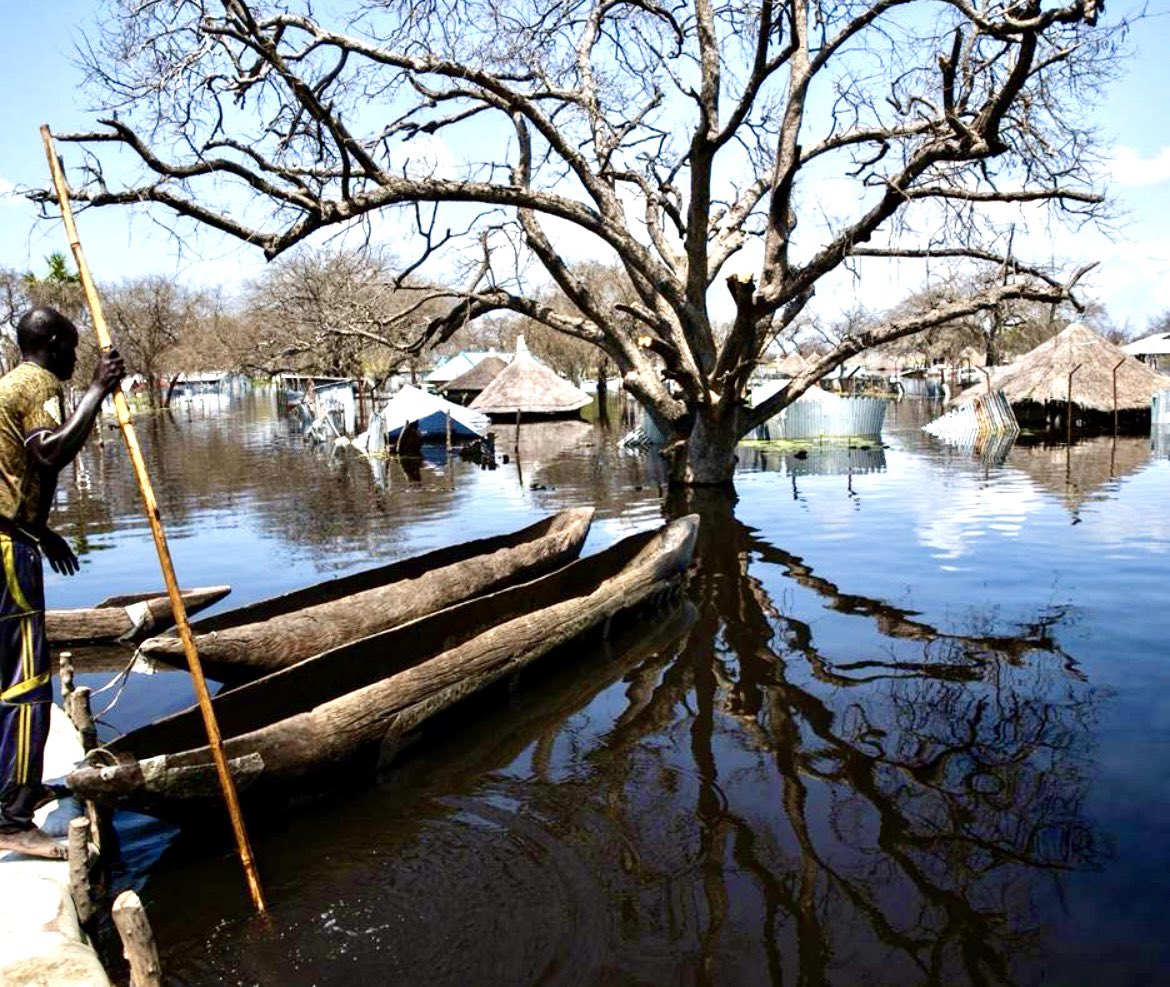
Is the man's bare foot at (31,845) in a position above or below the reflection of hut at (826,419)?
below

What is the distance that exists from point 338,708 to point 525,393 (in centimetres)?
4032

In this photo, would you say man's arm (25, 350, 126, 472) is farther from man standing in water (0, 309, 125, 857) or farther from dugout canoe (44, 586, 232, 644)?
dugout canoe (44, 586, 232, 644)

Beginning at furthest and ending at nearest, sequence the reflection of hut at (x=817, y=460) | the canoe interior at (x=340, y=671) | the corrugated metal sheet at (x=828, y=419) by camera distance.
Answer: the corrugated metal sheet at (x=828, y=419)
the reflection of hut at (x=817, y=460)
the canoe interior at (x=340, y=671)

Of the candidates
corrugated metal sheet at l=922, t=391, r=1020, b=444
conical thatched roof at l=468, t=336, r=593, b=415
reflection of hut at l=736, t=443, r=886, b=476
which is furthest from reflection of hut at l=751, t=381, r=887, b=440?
conical thatched roof at l=468, t=336, r=593, b=415

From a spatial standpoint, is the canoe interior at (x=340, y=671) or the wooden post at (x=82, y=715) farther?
the canoe interior at (x=340, y=671)

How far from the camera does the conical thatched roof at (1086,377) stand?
31406mm

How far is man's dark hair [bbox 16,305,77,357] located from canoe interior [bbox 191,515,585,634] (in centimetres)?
294

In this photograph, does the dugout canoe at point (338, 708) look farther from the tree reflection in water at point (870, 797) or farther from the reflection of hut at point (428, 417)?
the reflection of hut at point (428, 417)

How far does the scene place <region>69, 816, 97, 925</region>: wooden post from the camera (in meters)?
3.60

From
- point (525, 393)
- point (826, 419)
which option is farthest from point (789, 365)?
point (826, 419)

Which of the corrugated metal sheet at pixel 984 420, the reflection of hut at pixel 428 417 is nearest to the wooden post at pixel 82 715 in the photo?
the reflection of hut at pixel 428 417

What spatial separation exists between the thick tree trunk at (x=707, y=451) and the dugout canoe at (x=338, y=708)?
10.1 meters

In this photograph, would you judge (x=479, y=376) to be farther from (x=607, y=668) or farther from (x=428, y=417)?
(x=607, y=668)

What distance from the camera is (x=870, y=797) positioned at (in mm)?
5270
